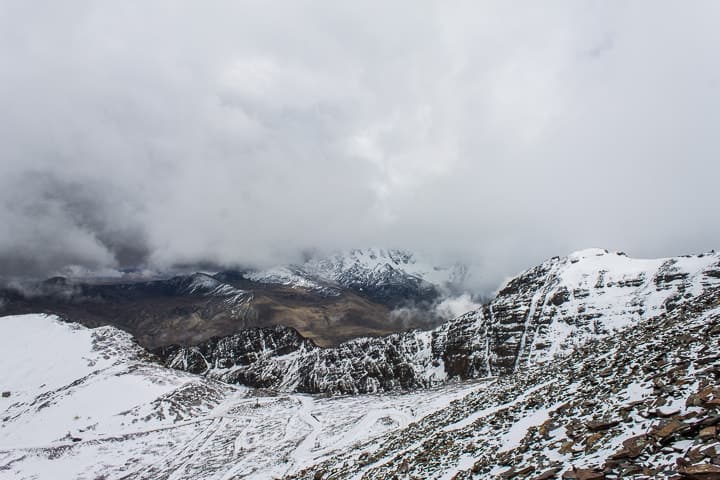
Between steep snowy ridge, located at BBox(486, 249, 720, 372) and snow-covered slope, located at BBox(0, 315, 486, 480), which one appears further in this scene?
steep snowy ridge, located at BBox(486, 249, 720, 372)

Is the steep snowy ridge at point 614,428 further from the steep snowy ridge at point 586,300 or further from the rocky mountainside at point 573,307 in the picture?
the steep snowy ridge at point 586,300

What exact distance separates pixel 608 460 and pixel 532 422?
1162 cm

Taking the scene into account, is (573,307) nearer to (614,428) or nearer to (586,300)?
(586,300)

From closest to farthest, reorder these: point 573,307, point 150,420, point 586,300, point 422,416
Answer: point 422,416 → point 150,420 → point 586,300 → point 573,307

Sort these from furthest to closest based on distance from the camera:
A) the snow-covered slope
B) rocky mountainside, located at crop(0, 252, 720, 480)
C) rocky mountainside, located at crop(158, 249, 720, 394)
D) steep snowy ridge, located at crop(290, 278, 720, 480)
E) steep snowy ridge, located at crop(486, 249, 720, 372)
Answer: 1. rocky mountainside, located at crop(158, 249, 720, 394)
2. steep snowy ridge, located at crop(486, 249, 720, 372)
3. the snow-covered slope
4. rocky mountainside, located at crop(0, 252, 720, 480)
5. steep snowy ridge, located at crop(290, 278, 720, 480)

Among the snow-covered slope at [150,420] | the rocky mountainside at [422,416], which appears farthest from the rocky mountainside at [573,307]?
the snow-covered slope at [150,420]

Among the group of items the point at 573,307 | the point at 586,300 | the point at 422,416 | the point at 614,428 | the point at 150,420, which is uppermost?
the point at 586,300

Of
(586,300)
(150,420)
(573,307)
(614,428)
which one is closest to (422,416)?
(614,428)

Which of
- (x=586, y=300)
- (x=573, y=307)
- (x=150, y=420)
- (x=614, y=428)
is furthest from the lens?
(x=573, y=307)

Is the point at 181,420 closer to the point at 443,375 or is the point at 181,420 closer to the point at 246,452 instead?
the point at 246,452

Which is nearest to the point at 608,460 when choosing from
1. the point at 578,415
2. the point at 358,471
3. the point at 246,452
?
the point at 578,415

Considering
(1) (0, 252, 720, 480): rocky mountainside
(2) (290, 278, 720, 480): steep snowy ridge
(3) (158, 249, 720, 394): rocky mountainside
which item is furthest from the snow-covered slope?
(3) (158, 249, 720, 394): rocky mountainside

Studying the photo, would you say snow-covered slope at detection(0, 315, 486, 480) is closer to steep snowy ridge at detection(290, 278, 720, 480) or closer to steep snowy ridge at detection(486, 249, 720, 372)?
steep snowy ridge at detection(290, 278, 720, 480)

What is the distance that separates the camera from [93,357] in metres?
172
